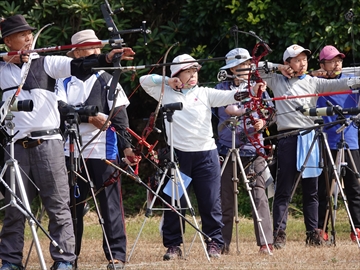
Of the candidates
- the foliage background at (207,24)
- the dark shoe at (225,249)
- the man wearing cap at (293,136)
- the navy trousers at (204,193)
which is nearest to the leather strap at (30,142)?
the navy trousers at (204,193)

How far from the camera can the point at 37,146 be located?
23.4ft

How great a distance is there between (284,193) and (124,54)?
3434mm

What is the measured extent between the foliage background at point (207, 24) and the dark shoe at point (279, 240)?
3284mm

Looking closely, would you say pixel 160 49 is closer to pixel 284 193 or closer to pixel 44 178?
pixel 284 193

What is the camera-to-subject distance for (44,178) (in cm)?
714

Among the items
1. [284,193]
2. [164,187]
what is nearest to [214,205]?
[164,187]

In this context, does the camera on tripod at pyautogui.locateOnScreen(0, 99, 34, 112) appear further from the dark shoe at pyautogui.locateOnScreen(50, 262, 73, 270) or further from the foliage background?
the foliage background

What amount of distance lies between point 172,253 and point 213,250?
0.39 metres

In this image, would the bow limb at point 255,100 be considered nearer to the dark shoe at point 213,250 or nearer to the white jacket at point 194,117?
the white jacket at point 194,117

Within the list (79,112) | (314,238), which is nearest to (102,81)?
(79,112)

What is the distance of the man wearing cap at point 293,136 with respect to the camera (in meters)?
9.05

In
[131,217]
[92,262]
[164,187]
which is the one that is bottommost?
[131,217]

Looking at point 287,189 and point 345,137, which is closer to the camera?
point 287,189

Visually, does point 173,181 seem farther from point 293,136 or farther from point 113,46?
point 113,46
